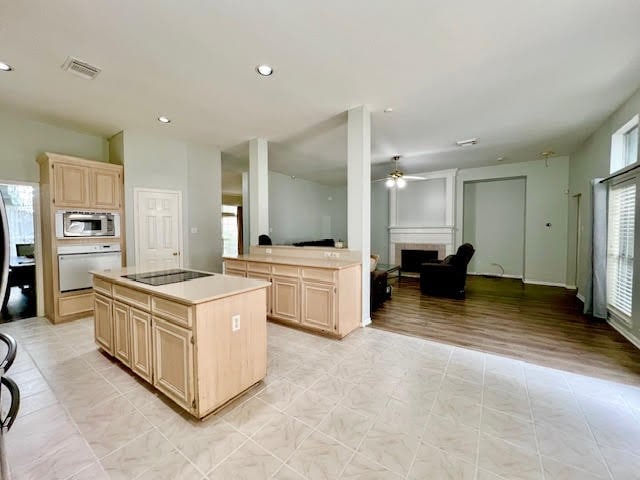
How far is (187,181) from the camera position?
5.10m

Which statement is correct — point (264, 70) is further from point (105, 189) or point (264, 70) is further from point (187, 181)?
point (105, 189)

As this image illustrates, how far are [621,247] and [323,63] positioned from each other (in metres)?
4.50

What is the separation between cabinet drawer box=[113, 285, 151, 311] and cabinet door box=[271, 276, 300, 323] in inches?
66.7

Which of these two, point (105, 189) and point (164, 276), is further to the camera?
point (105, 189)

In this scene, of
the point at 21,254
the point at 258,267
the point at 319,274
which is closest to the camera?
the point at 319,274

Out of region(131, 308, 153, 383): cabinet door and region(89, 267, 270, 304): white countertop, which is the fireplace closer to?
region(89, 267, 270, 304): white countertop

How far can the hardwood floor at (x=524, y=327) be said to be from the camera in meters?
2.74

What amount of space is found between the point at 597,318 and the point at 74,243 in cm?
773

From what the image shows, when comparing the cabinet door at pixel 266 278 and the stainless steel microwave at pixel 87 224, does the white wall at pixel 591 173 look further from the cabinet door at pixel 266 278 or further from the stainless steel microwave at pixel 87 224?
the stainless steel microwave at pixel 87 224

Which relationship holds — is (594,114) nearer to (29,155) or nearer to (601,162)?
(601,162)

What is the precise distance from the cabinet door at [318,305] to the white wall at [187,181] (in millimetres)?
2952

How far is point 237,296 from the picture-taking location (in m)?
2.05

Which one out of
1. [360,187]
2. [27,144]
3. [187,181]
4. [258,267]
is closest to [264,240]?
[258,267]

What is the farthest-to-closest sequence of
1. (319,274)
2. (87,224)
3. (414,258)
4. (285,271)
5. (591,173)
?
(414,258) → (591,173) → (87,224) → (285,271) → (319,274)
